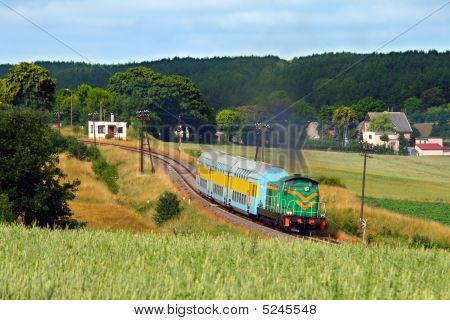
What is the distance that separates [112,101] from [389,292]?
535ft

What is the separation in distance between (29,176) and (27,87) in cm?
9676

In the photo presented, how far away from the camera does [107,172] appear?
9912cm

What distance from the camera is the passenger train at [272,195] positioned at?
47.5 m

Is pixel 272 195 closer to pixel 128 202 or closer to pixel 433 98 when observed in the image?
pixel 128 202

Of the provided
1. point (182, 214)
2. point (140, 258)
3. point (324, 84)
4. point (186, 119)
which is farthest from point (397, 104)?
point (140, 258)

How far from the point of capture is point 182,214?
63.9 metres

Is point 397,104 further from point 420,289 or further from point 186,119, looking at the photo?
point 420,289

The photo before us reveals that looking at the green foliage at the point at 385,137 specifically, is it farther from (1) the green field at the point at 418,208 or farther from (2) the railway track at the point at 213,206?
(1) the green field at the point at 418,208

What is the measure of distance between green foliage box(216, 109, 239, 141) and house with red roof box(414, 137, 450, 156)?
1357 inches

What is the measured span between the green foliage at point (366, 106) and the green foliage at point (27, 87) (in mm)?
70011

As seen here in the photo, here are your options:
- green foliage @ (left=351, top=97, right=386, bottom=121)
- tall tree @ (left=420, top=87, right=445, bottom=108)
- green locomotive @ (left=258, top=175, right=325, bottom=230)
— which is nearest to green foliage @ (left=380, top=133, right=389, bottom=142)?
green foliage @ (left=351, top=97, right=386, bottom=121)

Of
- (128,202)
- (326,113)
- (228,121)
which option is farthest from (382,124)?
(128,202)

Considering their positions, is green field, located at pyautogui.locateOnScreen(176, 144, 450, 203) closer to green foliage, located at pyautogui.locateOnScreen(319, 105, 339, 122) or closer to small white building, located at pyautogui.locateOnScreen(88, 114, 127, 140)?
small white building, located at pyautogui.locateOnScreen(88, 114, 127, 140)

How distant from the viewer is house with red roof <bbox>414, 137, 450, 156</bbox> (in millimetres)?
150125
